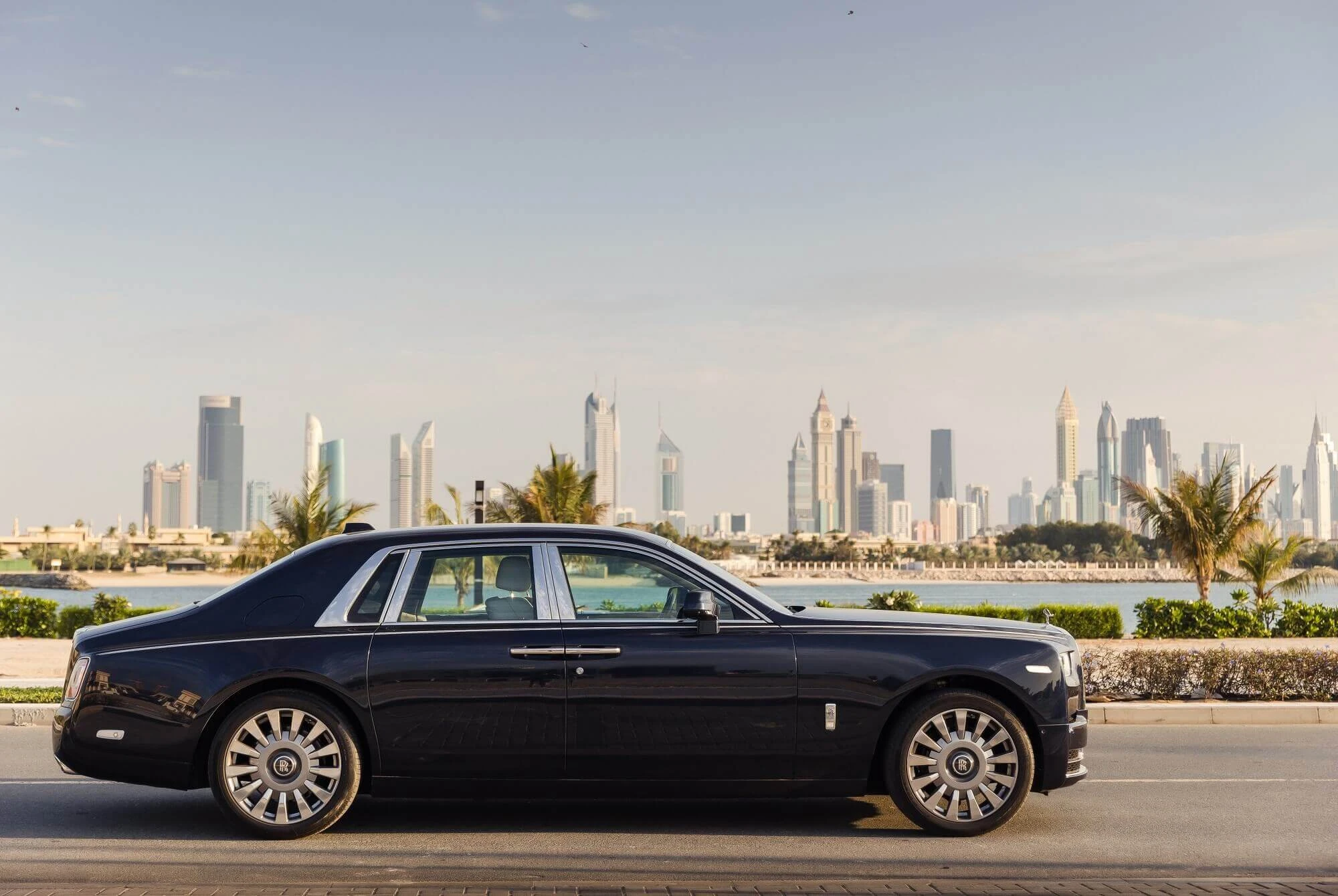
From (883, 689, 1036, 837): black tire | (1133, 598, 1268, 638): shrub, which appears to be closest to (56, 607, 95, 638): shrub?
(1133, 598, 1268, 638): shrub

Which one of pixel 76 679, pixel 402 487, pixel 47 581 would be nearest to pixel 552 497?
pixel 76 679

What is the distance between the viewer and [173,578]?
12925cm

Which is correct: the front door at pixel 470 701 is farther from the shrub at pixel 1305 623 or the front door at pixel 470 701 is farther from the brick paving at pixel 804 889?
the shrub at pixel 1305 623

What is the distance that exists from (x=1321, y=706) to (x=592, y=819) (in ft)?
29.3

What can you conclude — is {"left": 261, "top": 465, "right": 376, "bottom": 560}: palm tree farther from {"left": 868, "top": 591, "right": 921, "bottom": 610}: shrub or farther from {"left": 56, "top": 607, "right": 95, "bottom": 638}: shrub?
{"left": 868, "top": 591, "right": 921, "bottom": 610}: shrub

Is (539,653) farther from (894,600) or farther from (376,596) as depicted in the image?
(894,600)

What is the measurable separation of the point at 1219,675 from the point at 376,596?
34.5 feet

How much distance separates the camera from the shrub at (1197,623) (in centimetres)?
2519

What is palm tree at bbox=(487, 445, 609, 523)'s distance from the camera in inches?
1356

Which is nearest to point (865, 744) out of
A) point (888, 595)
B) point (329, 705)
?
point (329, 705)

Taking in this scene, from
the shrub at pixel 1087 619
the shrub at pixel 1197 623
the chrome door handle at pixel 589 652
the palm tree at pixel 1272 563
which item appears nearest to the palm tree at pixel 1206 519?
the palm tree at pixel 1272 563

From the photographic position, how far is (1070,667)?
293 inches

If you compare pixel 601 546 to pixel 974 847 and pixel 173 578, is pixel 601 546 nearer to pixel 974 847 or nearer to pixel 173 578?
pixel 974 847

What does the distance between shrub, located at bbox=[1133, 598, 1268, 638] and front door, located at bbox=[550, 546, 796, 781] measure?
66.2ft
